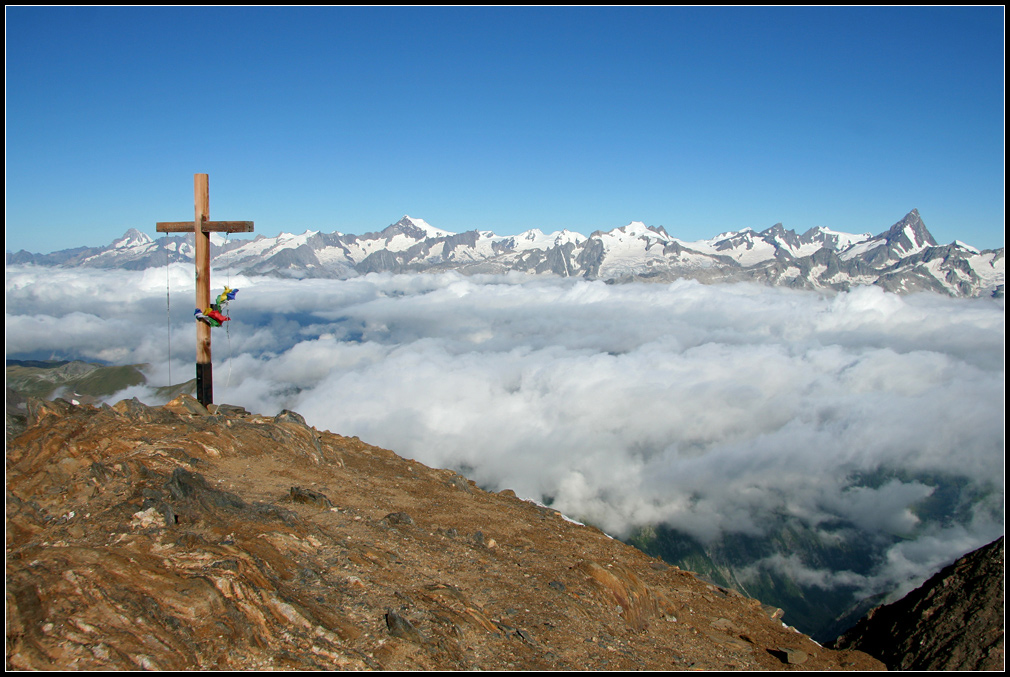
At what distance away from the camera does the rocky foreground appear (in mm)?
7066

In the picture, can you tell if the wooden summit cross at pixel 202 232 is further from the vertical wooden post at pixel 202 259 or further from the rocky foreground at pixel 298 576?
the rocky foreground at pixel 298 576

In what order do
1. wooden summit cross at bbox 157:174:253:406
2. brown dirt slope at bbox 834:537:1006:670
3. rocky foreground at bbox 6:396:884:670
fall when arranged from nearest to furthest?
rocky foreground at bbox 6:396:884:670
brown dirt slope at bbox 834:537:1006:670
wooden summit cross at bbox 157:174:253:406

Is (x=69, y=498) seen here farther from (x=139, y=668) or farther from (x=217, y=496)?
(x=139, y=668)

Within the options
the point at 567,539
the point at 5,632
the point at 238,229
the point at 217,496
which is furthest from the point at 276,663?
the point at 238,229

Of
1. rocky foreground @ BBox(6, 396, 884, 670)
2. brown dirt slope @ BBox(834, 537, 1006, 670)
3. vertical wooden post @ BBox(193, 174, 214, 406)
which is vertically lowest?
brown dirt slope @ BBox(834, 537, 1006, 670)

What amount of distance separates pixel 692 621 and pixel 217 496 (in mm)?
9712

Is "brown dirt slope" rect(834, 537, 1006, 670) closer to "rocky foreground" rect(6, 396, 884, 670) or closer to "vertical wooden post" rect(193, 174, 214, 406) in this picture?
"rocky foreground" rect(6, 396, 884, 670)

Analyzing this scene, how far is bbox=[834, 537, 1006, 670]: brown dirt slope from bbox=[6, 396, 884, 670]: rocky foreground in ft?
3.13

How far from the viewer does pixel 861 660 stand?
10.5 meters

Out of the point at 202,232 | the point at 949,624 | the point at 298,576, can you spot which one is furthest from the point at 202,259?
the point at 949,624

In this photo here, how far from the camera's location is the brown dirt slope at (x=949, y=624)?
Result: 10062 mm

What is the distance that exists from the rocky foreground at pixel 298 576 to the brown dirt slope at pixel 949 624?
95 centimetres

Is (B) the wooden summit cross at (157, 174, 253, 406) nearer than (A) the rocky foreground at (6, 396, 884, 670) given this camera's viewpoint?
No

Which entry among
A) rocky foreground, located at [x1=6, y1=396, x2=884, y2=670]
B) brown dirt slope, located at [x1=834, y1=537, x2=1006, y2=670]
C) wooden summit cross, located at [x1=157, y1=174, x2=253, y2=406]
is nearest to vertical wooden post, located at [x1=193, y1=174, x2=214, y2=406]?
wooden summit cross, located at [x1=157, y1=174, x2=253, y2=406]
